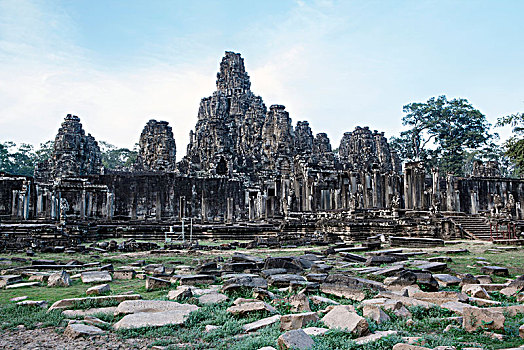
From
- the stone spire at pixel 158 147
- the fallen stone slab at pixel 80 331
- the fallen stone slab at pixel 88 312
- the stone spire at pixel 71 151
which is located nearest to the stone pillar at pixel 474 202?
the stone spire at pixel 158 147

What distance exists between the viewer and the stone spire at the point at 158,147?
45125mm

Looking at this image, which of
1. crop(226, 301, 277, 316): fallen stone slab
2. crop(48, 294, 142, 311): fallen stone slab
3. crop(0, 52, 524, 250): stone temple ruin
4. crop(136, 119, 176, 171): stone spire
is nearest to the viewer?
crop(226, 301, 277, 316): fallen stone slab

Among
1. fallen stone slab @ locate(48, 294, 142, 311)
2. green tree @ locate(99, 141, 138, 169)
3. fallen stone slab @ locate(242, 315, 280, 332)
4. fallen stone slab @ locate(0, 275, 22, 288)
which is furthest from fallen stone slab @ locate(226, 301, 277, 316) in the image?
green tree @ locate(99, 141, 138, 169)

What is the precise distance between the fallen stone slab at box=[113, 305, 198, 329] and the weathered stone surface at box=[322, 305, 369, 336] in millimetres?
1658

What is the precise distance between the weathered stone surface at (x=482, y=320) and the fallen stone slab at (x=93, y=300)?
4154 millimetres

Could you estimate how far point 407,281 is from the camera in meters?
6.76

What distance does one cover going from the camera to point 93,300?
5.78 m

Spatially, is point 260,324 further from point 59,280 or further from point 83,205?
point 83,205

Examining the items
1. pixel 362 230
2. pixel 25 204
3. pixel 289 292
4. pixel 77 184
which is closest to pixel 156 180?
pixel 77 184

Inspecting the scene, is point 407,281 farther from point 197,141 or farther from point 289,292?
point 197,141

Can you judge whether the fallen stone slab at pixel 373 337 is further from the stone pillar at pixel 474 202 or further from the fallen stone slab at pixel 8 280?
the stone pillar at pixel 474 202

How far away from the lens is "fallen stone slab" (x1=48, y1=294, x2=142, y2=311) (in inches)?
221

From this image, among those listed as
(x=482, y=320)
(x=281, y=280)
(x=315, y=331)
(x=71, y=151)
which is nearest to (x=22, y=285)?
(x=281, y=280)

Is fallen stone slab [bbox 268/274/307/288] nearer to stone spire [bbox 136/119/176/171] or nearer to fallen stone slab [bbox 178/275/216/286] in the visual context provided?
fallen stone slab [bbox 178/275/216/286]
